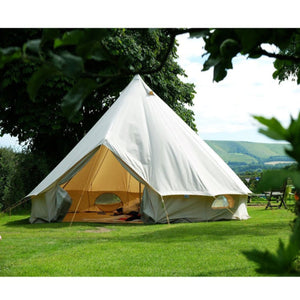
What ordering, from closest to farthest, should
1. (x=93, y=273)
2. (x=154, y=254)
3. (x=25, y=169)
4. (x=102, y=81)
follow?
(x=102, y=81), (x=93, y=273), (x=154, y=254), (x=25, y=169)

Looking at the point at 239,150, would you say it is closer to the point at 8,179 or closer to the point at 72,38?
the point at 8,179

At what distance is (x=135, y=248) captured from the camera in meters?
5.71

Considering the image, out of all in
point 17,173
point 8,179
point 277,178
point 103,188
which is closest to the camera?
point 277,178

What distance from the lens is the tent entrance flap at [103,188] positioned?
11.6 metres

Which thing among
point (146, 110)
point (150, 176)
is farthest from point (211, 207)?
point (146, 110)

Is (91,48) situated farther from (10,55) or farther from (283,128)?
(283,128)

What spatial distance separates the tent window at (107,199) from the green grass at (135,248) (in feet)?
11.6

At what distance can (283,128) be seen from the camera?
757 mm

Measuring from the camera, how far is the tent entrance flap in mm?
11641

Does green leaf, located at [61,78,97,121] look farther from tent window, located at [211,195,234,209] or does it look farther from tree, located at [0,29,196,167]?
tent window, located at [211,195,234,209]

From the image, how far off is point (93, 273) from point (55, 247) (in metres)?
1.82

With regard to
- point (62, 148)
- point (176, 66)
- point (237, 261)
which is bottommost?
point (237, 261)

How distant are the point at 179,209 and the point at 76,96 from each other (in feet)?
26.3

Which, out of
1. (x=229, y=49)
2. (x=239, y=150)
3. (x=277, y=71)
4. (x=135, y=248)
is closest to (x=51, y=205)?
(x=135, y=248)
